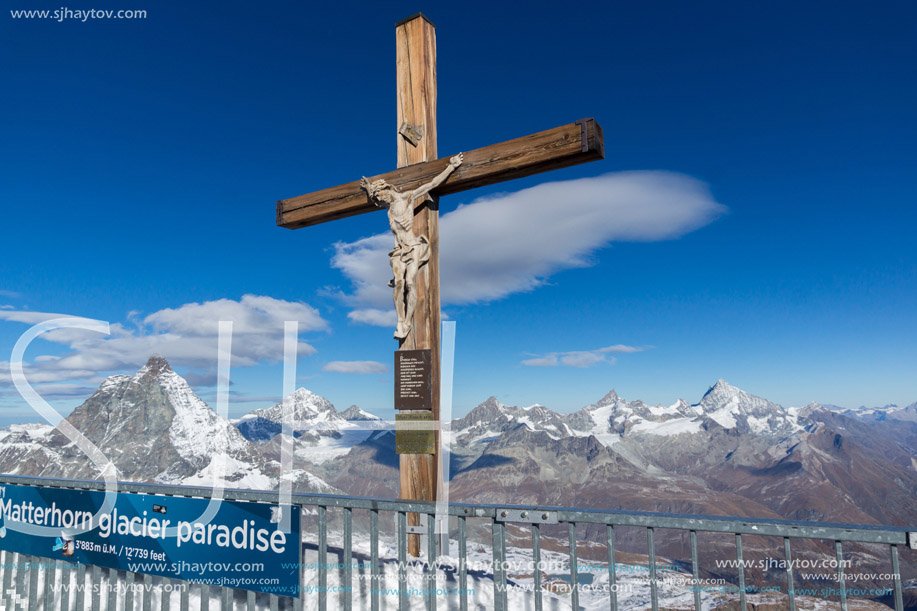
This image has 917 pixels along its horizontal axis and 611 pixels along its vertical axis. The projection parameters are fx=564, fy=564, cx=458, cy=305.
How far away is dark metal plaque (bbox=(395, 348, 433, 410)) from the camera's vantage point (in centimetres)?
540

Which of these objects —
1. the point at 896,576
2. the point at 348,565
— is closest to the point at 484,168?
the point at 348,565

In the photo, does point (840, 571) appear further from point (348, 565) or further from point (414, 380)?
point (414, 380)

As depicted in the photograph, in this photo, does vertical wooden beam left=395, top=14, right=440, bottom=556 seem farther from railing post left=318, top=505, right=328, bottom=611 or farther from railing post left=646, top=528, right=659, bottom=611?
railing post left=646, top=528, right=659, bottom=611

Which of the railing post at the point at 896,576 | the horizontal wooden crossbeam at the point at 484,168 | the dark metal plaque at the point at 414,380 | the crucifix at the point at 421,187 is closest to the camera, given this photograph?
the railing post at the point at 896,576

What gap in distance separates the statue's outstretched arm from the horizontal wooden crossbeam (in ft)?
0.17

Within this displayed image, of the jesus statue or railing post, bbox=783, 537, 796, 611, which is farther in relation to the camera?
the jesus statue

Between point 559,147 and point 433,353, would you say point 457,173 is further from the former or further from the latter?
point 433,353

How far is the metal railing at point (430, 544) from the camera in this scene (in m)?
2.95

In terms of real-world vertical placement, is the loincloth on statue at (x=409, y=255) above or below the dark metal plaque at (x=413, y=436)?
above

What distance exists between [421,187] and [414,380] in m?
1.96

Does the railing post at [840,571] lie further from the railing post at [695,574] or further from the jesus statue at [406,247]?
the jesus statue at [406,247]

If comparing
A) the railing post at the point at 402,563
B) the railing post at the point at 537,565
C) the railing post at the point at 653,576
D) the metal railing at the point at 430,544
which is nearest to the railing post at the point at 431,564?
the metal railing at the point at 430,544

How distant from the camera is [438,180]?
5.75m

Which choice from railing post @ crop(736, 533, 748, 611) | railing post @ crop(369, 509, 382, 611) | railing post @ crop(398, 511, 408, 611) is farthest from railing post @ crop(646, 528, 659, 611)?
railing post @ crop(369, 509, 382, 611)
